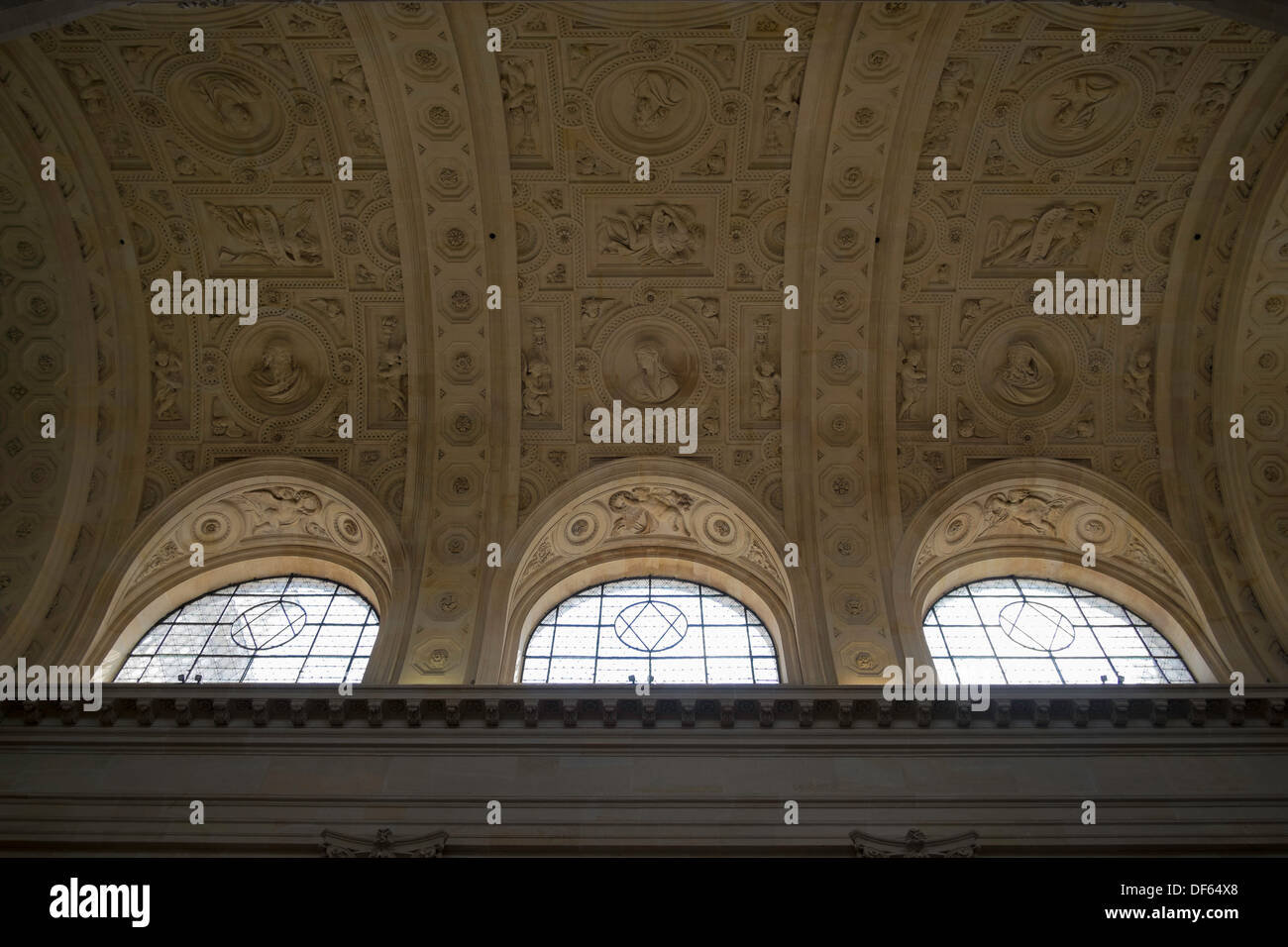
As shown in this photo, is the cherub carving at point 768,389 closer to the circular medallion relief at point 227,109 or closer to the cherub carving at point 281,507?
the cherub carving at point 281,507

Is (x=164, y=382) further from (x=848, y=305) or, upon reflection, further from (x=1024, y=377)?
(x=1024, y=377)

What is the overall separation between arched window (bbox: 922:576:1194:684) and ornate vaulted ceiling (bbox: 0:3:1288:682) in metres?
0.91

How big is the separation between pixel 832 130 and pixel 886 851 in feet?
30.3

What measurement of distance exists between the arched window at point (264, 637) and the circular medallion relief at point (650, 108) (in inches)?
294

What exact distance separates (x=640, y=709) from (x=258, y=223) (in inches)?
351

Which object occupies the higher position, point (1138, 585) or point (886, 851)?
point (1138, 585)

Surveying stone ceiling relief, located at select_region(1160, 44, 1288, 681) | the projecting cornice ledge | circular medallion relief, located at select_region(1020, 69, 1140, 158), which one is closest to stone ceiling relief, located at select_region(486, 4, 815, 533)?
circular medallion relief, located at select_region(1020, 69, 1140, 158)

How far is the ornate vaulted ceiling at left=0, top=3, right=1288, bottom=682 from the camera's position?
1403cm

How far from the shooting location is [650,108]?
1469cm

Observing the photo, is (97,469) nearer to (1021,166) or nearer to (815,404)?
(815,404)

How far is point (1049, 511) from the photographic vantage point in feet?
52.0

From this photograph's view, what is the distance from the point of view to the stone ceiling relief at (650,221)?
14.2 meters

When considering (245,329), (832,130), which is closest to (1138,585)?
(832,130)

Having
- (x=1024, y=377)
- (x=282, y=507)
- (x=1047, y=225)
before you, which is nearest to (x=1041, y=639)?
(x=1024, y=377)
